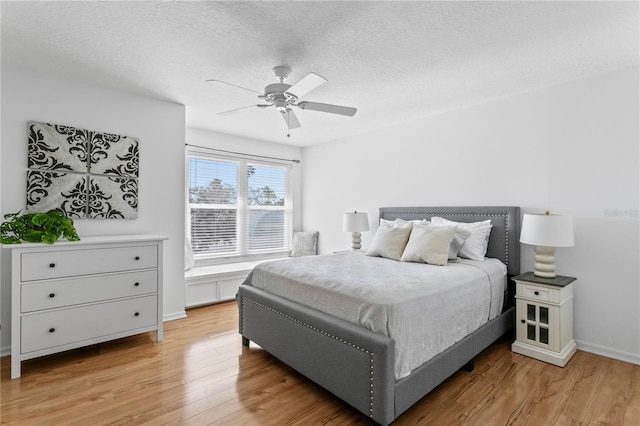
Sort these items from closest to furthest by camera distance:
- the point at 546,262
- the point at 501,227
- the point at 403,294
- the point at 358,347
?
the point at 358,347 → the point at 403,294 → the point at 546,262 → the point at 501,227

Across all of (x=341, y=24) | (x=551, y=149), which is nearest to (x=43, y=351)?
(x=341, y=24)

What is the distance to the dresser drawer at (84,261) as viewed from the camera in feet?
7.82

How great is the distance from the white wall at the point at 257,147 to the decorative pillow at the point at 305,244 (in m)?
0.37

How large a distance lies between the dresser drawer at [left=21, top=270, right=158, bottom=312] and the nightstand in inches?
129

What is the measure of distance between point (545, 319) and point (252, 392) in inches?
93.8

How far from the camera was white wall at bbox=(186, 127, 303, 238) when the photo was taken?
458 cm

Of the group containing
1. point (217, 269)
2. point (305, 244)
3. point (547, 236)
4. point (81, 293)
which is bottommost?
point (217, 269)

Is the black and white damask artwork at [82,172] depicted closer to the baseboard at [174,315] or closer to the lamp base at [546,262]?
the baseboard at [174,315]

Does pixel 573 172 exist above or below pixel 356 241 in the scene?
above

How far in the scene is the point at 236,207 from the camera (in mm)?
5016

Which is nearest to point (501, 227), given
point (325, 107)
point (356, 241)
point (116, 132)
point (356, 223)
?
point (356, 223)

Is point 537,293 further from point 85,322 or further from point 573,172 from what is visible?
point 85,322

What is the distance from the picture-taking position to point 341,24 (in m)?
2.00

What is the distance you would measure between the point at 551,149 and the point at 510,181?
443 mm
